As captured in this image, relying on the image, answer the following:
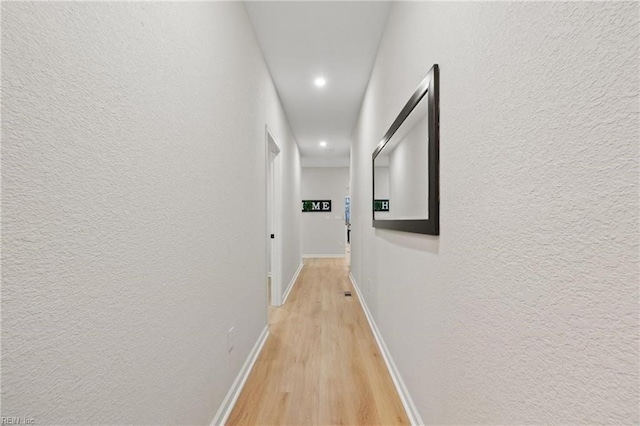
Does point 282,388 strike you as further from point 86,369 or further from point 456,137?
point 456,137

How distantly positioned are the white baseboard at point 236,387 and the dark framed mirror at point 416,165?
1.43 metres

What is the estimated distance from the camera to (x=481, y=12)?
0.91 meters

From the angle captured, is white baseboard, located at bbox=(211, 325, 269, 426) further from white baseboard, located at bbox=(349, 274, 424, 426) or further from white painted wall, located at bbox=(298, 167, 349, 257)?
white painted wall, located at bbox=(298, 167, 349, 257)

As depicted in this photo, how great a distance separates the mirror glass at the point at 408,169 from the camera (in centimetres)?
145

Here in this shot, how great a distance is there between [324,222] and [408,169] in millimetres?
6654

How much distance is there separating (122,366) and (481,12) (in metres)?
1.53

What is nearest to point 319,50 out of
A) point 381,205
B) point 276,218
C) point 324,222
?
point 381,205

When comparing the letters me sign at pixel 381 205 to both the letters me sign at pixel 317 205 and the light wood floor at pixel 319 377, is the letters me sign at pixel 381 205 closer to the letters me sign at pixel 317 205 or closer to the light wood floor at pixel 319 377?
the light wood floor at pixel 319 377

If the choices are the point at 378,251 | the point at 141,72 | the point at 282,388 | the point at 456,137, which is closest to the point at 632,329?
the point at 456,137

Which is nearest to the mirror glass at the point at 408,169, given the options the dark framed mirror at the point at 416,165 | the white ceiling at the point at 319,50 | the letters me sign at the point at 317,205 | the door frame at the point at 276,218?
the dark framed mirror at the point at 416,165

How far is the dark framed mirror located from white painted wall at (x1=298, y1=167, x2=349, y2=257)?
6.00m

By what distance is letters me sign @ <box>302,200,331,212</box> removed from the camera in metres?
8.38

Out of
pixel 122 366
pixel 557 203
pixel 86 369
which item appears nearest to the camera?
pixel 557 203

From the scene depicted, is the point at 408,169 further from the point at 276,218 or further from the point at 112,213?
the point at 276,218
